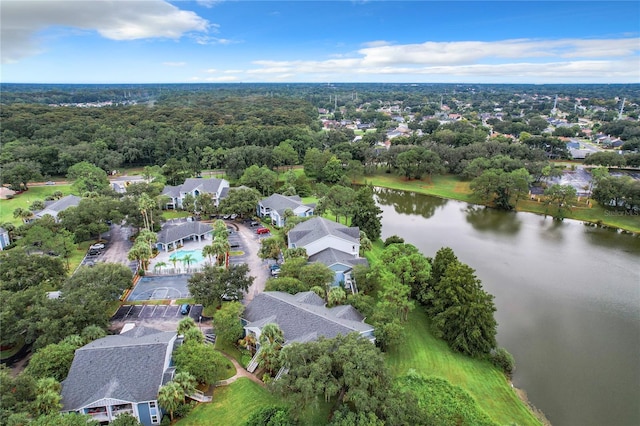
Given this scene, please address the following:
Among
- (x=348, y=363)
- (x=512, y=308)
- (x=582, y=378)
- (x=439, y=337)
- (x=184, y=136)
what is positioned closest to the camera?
(x=348, y=363)

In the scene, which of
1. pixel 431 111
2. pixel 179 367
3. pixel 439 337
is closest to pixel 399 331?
pixel 439 337

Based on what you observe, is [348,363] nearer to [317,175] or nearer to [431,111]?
[317,175]

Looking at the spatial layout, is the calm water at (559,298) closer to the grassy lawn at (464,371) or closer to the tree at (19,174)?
the grassy lawn at (464,371)

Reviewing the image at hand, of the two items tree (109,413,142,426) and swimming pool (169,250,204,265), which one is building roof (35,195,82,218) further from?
tree (109,413,142,426)

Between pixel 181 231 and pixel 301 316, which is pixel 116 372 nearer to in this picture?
pixel 301 316

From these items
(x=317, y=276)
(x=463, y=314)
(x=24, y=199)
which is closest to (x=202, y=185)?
(x=24, y=199)

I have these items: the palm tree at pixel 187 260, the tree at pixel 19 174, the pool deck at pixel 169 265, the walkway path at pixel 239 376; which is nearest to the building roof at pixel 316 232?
the pool deck at pixel 169 265
